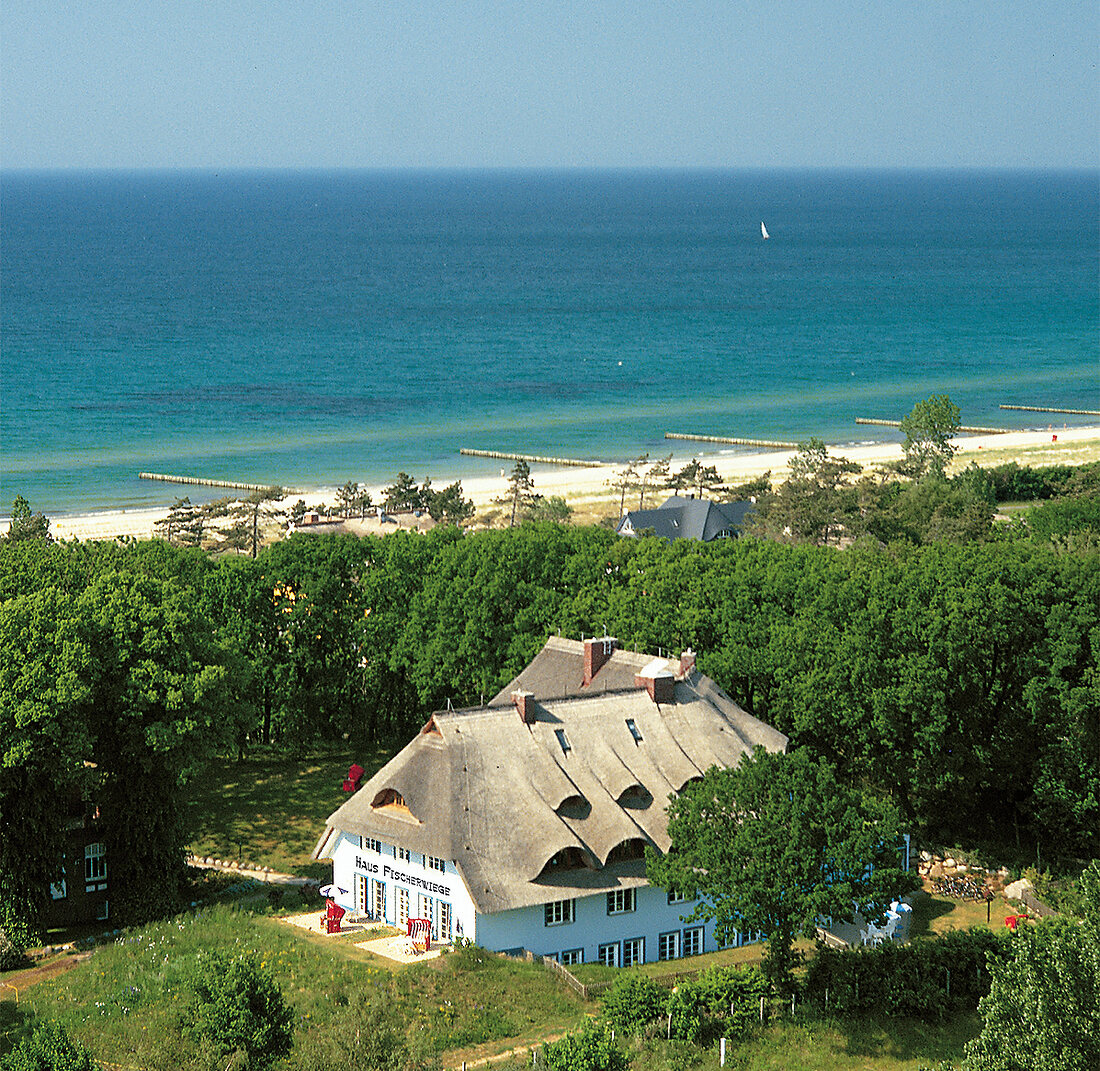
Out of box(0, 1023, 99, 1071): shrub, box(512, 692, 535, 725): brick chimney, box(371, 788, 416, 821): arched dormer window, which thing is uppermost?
box(512, 692, 535, 725): brick chimney

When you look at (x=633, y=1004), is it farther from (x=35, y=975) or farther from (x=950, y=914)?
(x=35, y=975)

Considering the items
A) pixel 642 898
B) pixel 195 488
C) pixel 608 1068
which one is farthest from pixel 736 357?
pixel 608 1068

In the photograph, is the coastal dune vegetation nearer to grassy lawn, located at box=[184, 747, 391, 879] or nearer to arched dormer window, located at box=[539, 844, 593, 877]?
grassy lawn, located at box=[184, 747, 391, 879]

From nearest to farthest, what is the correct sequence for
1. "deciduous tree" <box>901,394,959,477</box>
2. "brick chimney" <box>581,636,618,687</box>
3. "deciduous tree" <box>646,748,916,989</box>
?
1. "deciduous tree" <box>646,748,916,989</box>
2. "brick chimney" <box>581,636,618,687</box>
3. "deciduous tree" <box>901,394,959,477</box>

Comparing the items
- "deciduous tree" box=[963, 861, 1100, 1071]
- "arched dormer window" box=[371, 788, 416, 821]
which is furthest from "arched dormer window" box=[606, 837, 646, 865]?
"deciduous tree" box=[963, 861, 1100, 1071]

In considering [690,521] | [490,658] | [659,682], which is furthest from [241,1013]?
[690,521]

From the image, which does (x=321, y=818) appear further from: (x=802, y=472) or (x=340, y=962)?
(x=802, y=472)

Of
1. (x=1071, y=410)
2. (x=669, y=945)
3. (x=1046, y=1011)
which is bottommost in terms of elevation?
(x=669, y=945)
